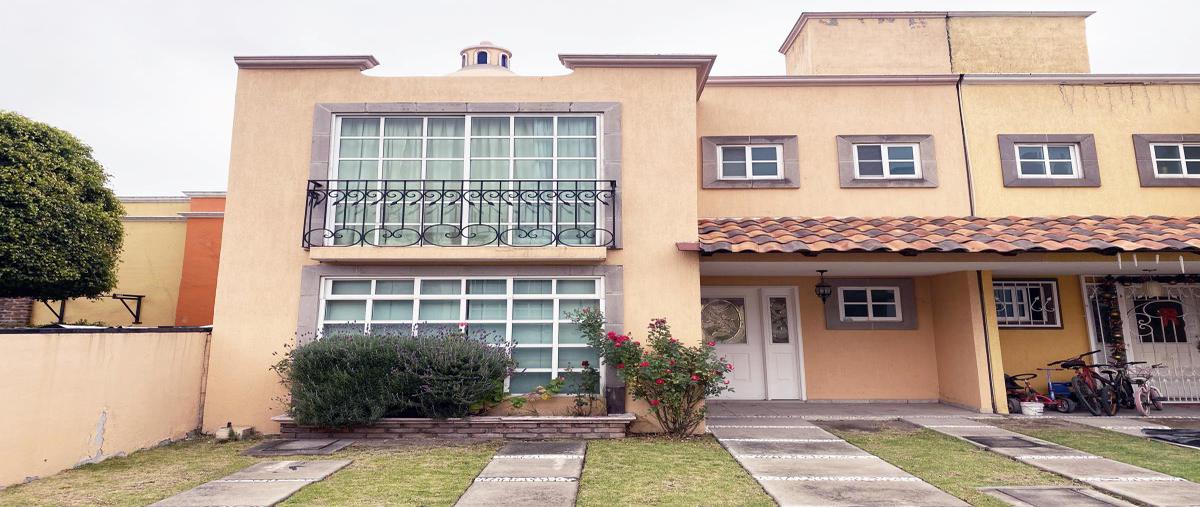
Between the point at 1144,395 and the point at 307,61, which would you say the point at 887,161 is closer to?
the point at 1144,395

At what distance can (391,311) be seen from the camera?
7.77m

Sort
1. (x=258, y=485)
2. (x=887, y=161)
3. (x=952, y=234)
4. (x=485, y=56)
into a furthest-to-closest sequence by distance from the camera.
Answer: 1. (x=485, y=56)
2. (x=887, y=161)
3. (x=952, y=234)
4. (x=258, y=485)

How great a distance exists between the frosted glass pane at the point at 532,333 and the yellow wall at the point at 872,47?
8.00 meters

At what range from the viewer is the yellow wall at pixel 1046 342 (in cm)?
979

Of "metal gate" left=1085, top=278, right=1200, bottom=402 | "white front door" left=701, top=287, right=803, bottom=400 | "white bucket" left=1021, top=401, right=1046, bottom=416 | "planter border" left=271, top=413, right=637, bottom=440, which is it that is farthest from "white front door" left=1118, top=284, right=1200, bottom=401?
"planter border" left=271, top=413, right=637, bottom=440

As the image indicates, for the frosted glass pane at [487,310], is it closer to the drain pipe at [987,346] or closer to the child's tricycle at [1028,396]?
the drain pipe at [987,346]

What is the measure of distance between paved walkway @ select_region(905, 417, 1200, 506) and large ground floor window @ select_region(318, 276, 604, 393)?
15.2ft

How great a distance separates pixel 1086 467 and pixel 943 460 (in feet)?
3.82

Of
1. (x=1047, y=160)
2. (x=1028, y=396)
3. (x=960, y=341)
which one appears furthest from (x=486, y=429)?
(x=1047, y=160)

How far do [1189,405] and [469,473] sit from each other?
11527 mm

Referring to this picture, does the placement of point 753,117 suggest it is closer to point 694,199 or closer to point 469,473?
point 694,199

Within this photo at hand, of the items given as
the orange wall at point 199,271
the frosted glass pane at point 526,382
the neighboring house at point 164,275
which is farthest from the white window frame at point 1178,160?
the neighboring house at point 164,275

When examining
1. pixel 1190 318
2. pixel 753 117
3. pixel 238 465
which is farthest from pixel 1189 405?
pixel 238 465

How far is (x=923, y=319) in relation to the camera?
998 cm
